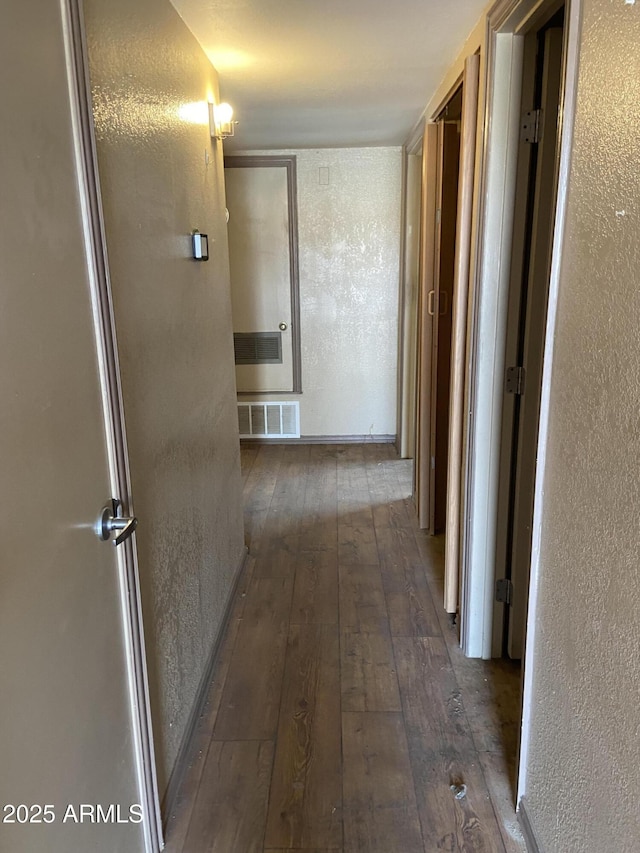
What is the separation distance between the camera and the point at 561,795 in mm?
1298

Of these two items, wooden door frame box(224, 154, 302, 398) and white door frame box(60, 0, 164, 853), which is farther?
wooden door frame box(224, 154, 302, 398)

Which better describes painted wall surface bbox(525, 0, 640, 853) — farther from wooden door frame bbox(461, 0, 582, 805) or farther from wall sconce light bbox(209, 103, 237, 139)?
wall sconce light bbox(209, 103, 237, 139)

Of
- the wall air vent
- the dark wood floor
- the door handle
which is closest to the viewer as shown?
→ the door handle

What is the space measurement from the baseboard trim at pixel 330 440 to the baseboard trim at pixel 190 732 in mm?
2503

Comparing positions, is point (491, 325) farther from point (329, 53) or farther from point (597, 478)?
point (329, 53)

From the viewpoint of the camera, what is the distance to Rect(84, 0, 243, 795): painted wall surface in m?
1.36

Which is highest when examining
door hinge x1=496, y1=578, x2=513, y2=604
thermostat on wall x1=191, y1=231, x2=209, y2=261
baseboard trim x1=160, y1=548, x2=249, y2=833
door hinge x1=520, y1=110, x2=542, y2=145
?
door hinge x1=520, y1=110, x2=542, y2=145

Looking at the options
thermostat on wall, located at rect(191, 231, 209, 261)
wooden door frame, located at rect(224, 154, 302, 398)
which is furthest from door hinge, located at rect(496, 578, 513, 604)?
wooden door frame, located at rect(224, 154, 302, 398)

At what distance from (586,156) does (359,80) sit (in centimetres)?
187

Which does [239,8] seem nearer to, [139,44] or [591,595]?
[139,44]

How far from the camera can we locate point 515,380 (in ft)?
6.55

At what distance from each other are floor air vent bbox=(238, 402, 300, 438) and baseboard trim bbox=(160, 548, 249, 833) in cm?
250

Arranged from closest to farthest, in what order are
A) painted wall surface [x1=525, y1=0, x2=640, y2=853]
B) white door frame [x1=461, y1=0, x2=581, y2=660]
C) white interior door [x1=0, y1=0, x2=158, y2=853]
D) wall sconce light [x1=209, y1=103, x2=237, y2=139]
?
white interior door [x1=0, y1=0, x2=158, y2=853] < painted wall surface [x1=525, y1=0, x2=640, y2=853] < white door frame [x1=461, y1=0, x2=581, y2=660] < wall sconce light [x1=209, y1=103, x2=237, y2=139]

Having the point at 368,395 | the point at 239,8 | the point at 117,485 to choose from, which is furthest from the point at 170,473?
the point at 368,395
